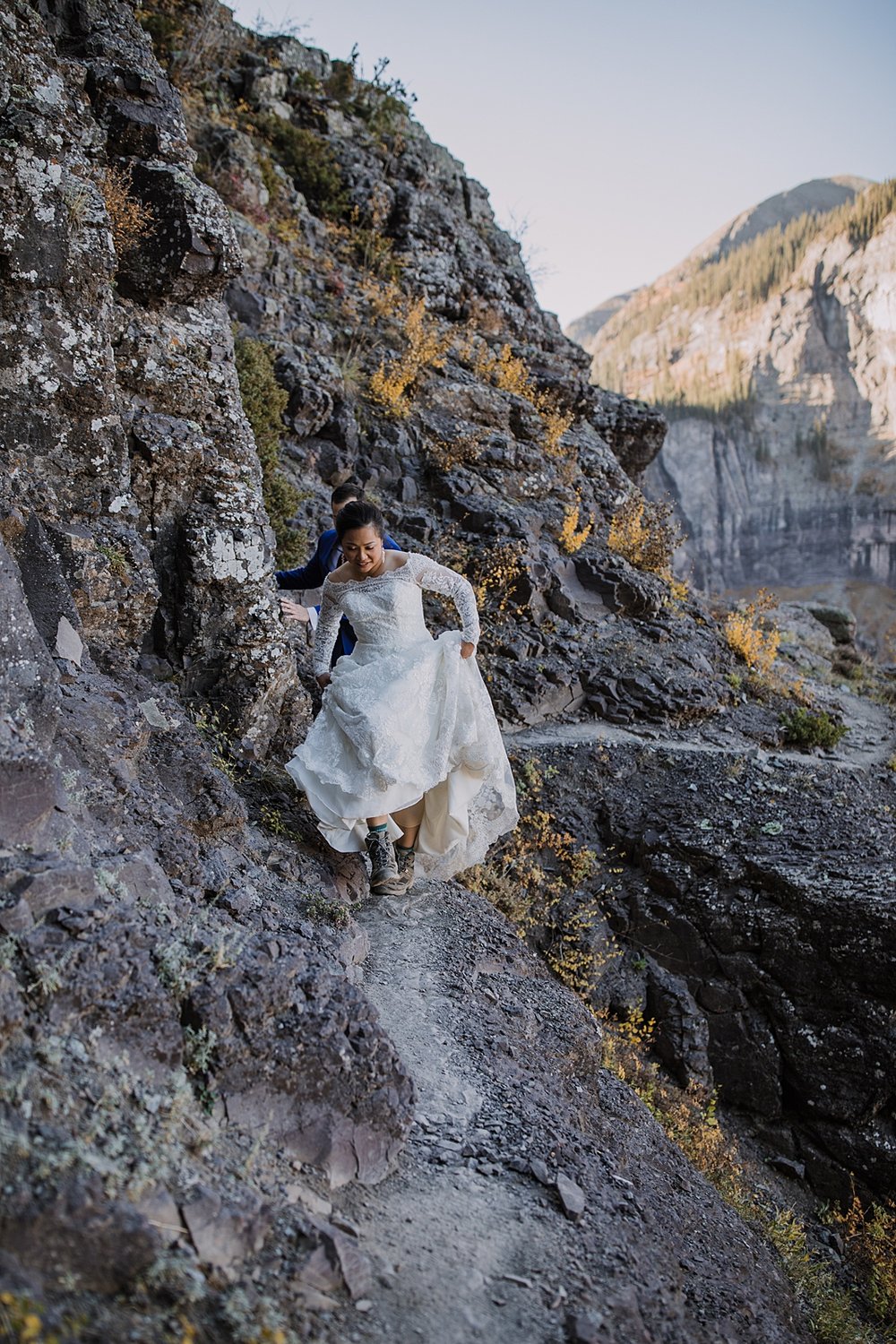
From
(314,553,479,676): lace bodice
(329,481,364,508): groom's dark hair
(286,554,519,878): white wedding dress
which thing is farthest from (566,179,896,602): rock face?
(286,554,519,878): white wedding dress

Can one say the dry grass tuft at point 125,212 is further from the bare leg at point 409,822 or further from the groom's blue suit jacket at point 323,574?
the bare leg at point 409,822

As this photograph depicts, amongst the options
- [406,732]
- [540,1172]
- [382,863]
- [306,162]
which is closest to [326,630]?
[406,732]

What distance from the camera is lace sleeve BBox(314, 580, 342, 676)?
5.18 metres

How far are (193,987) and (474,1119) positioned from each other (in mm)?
1573

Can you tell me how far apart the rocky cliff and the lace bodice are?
0.80m

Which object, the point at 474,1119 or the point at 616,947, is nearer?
the point at 474,1119

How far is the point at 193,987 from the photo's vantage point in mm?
2947

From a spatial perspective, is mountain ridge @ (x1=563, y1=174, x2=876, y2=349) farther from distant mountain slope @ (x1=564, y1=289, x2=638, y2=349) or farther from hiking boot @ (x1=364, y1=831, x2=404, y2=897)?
hiking boot @ (x1=364, y1=831, x2=404, y2=897)

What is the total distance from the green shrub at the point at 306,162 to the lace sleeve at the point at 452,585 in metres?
11.1

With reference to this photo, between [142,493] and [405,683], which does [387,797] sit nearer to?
[405,683]

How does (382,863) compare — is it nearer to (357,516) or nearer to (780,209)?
(357,516)

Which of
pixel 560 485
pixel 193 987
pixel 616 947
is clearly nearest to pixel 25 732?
pixel 193 987

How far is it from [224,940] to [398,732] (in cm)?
172

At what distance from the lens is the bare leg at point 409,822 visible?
5.24 m
